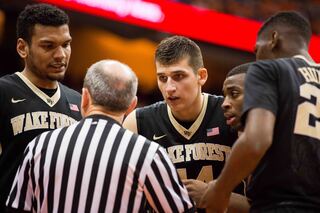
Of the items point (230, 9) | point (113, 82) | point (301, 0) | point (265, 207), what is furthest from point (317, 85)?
point (301, 0)

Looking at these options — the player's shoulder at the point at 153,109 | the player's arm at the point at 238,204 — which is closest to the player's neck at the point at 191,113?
the player's shoulder at the point at 153,109

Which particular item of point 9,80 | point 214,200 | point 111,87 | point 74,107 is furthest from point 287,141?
point 9,80

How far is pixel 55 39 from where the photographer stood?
3.80 m

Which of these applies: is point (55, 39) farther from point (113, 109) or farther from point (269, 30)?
point (269, 30)

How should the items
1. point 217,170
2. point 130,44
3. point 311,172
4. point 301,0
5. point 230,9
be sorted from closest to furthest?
point 311,172 → point 217,170 → point 230,9 → point 301,0 → point 130,44

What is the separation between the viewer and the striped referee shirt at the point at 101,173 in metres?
2.83

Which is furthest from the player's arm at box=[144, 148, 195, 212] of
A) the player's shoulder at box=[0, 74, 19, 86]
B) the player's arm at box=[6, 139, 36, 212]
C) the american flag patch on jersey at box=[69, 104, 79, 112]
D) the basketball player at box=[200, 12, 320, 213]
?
the player's shoulder at box=[0, 74, 19, 86]

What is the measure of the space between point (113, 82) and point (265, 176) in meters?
0.86

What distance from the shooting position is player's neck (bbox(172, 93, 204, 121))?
3.88 meters

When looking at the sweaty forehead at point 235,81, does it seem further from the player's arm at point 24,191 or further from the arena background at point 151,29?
the arena background at point 151,29

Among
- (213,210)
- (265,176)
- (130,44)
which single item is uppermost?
(130,44)

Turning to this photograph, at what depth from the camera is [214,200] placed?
2.92 meters

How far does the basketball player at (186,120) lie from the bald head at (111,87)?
2.54ft

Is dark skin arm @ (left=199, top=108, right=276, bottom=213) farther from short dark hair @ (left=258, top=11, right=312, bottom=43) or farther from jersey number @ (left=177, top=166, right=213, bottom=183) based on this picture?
jersey number @ (left=177, top=166, right=213, bottom=183)
